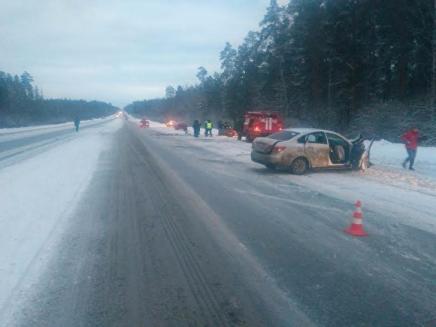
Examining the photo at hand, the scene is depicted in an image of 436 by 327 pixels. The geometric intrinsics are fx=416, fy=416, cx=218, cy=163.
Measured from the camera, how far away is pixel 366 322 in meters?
4.38

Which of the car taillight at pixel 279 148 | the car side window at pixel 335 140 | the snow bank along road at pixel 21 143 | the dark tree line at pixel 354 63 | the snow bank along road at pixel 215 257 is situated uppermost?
the dark tree line at pixel 354 63

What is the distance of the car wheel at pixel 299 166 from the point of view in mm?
14680

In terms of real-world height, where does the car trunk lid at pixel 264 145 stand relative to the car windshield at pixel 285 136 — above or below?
below

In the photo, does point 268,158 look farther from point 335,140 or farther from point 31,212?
point 31,212

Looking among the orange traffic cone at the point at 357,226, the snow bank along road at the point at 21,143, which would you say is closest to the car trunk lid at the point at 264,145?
the orange traffic cone at the point at 357,226

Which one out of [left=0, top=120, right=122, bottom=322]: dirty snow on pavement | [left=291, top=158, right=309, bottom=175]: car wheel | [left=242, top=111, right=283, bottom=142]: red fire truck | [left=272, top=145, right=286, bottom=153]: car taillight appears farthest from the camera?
[left=242, top=111, right=283, bottom=142]: red fire truck

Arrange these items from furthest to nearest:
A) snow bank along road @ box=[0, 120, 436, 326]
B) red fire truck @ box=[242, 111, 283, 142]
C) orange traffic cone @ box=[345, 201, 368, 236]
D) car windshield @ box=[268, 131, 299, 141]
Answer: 1. red fire truck @ box=[242, 111, 283, 142]
2. car windshield @ box=[268, 131, 299, 141]
3. orange traffic cone @ box=[345, 201, 368, 236]
4. snow bank along road @ box=[0, 120, 436, 326]

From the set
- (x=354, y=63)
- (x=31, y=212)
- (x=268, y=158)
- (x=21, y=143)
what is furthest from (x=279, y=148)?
(x=354, y=63)

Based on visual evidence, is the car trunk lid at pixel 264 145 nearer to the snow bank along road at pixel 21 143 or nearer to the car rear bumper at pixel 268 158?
the car rear bumper at pixel 268 158

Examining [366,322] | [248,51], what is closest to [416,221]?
[366,322]

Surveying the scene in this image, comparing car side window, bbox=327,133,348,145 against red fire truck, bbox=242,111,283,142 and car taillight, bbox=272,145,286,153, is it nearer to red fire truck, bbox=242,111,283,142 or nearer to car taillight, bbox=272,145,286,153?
car taillight, bbox=272,145,286,153

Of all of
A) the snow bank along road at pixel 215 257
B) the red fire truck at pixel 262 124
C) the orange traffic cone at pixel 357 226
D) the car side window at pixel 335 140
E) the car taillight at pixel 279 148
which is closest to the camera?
the snow bank along road at pixel 215 257

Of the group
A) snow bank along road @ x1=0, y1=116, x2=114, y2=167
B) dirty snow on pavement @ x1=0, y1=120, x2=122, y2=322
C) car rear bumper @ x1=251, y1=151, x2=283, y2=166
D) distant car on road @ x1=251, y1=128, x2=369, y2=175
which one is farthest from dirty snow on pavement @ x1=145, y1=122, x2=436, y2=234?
snow bank along road @ x1=0, y1=116, x2=114, y2=167

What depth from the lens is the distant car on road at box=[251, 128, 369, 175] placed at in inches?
573
